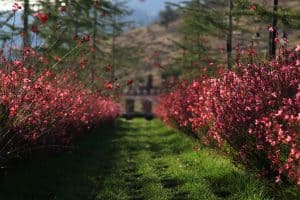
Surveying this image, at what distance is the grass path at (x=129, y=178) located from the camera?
796 cm

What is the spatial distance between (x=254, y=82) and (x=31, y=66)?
3.67 metres

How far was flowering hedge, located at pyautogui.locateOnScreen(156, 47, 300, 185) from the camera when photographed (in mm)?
6406

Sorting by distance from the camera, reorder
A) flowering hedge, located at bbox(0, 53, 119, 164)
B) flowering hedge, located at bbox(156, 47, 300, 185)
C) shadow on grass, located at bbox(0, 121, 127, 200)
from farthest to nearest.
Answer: shadow on grass, located at bbox(0, 121, 127, 200) < flowering hedge, located at bbox(0, 53, 119, 164) < flowering hedge, located at bbox(156, 47, 300, 185)

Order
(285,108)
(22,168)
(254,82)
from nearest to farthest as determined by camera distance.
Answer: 1. (285,108)
2. (254,82)
3. (22,168)

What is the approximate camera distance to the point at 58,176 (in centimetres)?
948

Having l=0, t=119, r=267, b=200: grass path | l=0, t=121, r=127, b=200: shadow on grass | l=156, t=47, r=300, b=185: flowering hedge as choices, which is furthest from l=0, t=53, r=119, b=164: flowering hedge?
l=156, t=47, r=300, b=185: flowering hedge

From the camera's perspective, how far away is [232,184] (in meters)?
8.32

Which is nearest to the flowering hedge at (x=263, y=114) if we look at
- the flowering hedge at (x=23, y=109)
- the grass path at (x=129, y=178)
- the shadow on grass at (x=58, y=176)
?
the grass path at (x=129, y=178)

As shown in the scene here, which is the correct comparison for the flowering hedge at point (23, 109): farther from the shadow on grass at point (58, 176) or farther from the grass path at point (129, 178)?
the grass path at point (129, 178)

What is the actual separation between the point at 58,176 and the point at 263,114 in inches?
162

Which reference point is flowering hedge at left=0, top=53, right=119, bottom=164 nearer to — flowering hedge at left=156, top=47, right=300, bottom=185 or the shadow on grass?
the shadow on grass

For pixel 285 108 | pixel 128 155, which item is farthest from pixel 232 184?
pixel 128 155

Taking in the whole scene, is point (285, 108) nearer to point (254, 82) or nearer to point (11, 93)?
point (254, 82)

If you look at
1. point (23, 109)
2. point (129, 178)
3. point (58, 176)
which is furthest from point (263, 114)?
point (58, 176)
